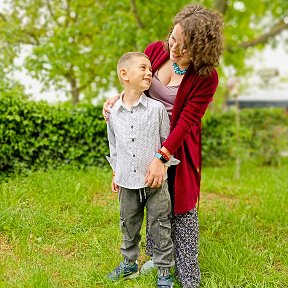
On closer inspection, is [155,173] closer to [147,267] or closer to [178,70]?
[178,70]

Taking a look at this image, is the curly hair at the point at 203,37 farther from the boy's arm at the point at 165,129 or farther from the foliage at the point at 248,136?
the foliage at the point at 248,136

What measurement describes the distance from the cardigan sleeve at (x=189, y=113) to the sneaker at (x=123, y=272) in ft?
3.19

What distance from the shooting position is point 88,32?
9656 mm

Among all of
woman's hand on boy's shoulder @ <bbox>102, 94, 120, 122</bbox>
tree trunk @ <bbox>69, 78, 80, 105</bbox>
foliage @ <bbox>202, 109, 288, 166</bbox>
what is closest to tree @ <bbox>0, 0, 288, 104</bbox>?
tree trunk @ <bbox>69, 78, 80, 105</bbox>

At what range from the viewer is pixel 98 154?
6.69 metres

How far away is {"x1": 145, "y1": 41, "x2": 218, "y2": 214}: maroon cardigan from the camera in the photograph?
2.77m

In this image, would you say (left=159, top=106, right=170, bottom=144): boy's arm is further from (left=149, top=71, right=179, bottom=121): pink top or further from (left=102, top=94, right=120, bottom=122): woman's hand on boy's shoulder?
(left=102, top=94, right=120, bottom=122): woman's hand on boy's shoulder

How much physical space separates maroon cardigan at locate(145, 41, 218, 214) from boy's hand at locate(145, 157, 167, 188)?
0.11 m

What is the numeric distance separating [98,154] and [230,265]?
3613mm

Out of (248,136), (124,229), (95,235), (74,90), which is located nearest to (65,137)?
(95,235)

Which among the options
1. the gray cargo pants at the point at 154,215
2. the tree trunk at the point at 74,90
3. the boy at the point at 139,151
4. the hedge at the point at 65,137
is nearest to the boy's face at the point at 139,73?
the boy at the point at 139,151

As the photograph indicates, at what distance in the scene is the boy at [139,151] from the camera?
9.24ft

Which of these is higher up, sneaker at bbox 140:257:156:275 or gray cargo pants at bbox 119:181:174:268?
gray cargo pants at bbox 119:181:174:268

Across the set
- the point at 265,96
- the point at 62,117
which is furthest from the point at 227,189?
the point at 265,96
